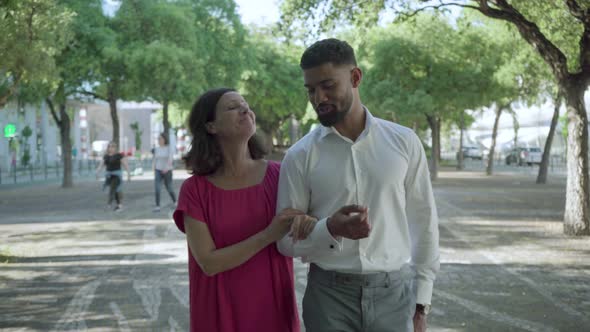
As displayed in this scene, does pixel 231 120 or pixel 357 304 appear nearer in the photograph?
pixel 357 304

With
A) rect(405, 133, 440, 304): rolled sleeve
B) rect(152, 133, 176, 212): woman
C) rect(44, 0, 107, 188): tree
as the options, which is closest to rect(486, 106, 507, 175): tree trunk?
rect(44, 0, 107, 188): tree

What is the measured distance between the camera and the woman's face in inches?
120

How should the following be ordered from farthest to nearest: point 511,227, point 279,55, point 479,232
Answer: point 279,55, point 511,227, point 479,232

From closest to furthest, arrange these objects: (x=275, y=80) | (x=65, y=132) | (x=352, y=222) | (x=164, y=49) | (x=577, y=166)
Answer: (x=352, y=222) → (x=577, y=166) → (x=164, y=49) → (x=65, y=132) → (x=275, y=80)

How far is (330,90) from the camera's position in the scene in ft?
9.00

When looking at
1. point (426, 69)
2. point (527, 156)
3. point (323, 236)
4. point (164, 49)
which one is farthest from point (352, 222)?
point (527, 156)

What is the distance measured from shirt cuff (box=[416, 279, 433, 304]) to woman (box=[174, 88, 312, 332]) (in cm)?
49

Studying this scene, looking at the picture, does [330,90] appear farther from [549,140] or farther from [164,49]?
[549,140]

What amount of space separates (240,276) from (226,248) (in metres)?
0.16

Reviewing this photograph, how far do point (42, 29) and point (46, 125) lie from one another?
167 feet

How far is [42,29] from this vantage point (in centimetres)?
1274

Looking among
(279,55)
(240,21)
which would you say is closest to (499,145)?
(279,55)

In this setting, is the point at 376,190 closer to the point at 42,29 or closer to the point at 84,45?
the point at 42,29

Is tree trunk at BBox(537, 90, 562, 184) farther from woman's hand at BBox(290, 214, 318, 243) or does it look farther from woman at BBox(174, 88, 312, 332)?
woman's hand at BBox(290, 214, 318, 243)
